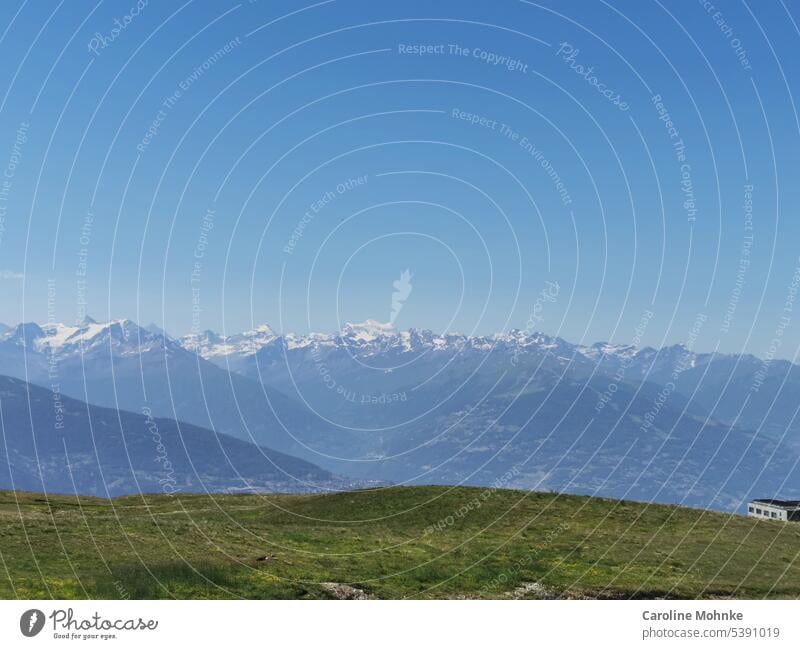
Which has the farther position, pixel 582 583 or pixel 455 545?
pixel 455 545

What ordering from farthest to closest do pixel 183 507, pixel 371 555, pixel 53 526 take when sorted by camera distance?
pixel 183 507, pixel 53 526, pixel 371 555

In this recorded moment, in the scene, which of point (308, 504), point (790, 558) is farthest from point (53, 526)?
point (790, 558)
